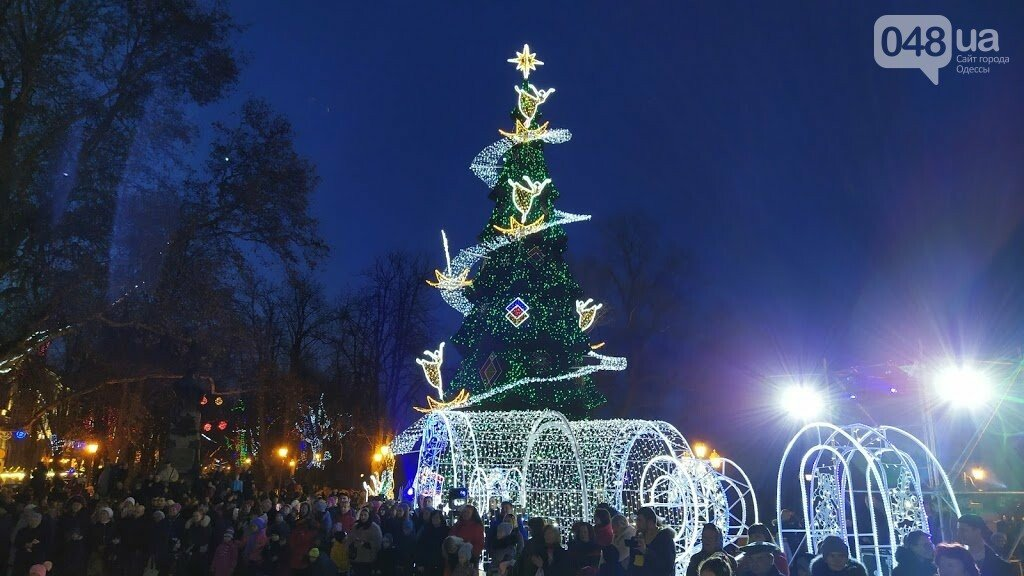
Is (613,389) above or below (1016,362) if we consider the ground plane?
above

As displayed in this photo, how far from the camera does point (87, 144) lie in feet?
40.9

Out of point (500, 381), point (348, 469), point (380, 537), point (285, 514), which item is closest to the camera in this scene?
point (380, 537)

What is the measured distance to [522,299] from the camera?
2055 centimetres

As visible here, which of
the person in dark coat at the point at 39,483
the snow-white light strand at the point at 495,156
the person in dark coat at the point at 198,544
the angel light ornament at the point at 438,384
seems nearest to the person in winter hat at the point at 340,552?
the person in dark coat at the point at 198,544

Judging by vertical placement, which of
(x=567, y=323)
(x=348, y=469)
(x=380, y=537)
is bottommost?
(x=380, y=537)

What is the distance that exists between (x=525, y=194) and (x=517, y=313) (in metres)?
3.60

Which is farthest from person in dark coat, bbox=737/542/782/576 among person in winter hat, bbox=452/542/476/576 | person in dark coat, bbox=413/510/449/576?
person in dark coat, bbox=413/510/449/576

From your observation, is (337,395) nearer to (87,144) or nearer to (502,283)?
(502,283)

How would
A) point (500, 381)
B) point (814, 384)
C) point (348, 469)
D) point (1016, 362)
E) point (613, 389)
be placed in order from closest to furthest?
1. point (1016, 362)
2. point (500, 381)
3. point (814, 384)
4. point (613, 389)
5. point (348, 469)

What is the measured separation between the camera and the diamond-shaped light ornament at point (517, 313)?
20406mm

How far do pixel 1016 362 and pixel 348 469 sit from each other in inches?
1109

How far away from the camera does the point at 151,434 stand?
33.5 meters

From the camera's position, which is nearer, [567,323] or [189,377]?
[189,377]

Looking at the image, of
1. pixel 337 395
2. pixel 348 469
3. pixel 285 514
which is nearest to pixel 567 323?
pixel 285 514
